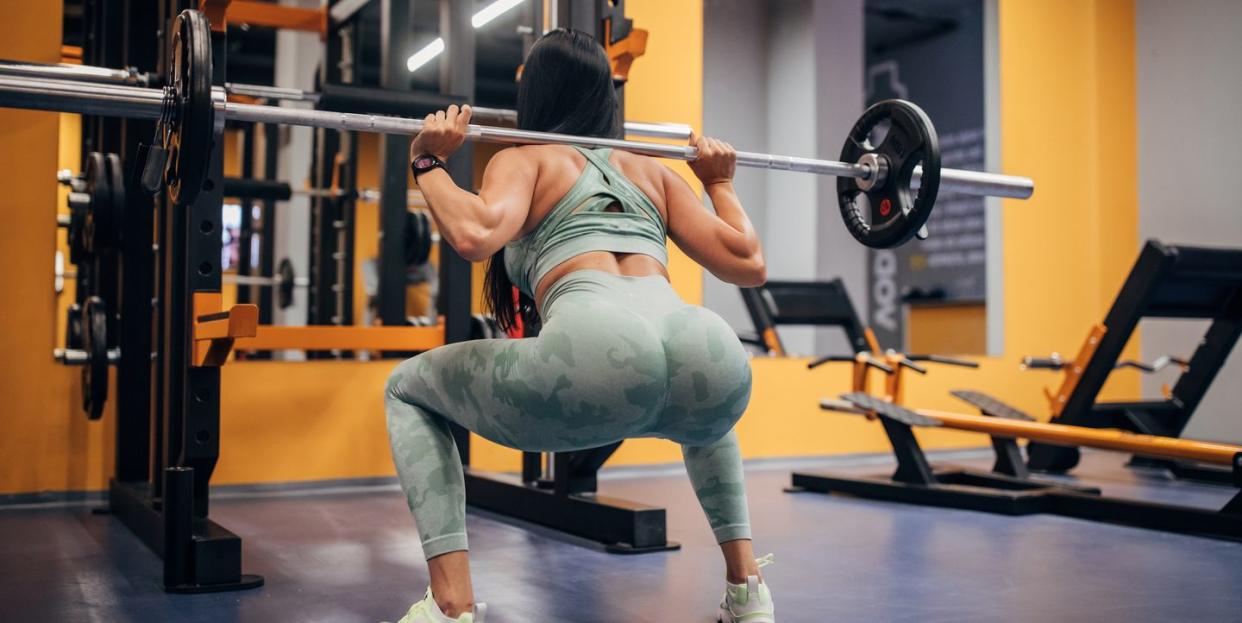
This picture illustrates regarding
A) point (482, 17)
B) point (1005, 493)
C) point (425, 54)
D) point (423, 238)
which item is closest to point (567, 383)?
point (1005, 493)

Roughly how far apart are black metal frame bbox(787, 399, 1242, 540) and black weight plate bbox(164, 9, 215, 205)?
2.74 m

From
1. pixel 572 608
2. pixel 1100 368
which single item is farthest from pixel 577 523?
pixel 1100 368

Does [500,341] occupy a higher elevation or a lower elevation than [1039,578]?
higher

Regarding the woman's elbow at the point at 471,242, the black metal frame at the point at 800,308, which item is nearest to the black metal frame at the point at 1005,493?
the black metal frame at the point at 800,308

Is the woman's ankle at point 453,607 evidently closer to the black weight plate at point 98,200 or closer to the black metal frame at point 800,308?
the black weight plate at point 98,200

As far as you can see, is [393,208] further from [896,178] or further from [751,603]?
[751,603]

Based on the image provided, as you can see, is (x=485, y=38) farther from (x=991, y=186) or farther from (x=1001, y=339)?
(x=991, y=186)

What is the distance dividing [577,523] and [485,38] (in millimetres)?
5752

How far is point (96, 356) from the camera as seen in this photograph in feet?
10.4

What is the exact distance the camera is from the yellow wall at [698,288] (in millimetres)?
3641

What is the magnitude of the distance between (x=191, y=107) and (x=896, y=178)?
144 cm

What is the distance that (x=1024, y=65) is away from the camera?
5.94 metres

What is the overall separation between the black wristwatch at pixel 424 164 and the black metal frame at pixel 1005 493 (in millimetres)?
2513

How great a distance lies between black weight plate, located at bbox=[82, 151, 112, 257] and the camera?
10.2 feet
